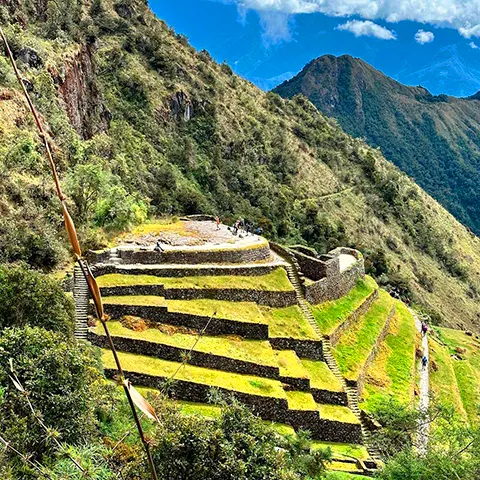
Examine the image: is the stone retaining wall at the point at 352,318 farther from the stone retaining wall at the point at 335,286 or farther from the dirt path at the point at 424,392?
the dirt path at the point at 424,392

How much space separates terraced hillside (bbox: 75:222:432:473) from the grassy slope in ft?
20.5

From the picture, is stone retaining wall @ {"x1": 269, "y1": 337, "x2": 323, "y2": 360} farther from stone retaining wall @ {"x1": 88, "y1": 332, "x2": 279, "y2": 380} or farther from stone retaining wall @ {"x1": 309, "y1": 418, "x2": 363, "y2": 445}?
stone retaining wall @ {"x1": 309, "y1": 418, "x2": 363, "y2": 445}

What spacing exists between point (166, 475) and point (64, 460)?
159 centimetres

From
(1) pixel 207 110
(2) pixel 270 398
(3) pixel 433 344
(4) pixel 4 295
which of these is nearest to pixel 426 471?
(2) pixel 270 398

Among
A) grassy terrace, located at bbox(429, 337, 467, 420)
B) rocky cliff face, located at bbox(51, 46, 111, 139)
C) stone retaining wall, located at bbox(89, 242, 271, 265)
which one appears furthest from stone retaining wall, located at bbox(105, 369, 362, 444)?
rocky cliff face, located at bbox(51, 46, 111, 139)

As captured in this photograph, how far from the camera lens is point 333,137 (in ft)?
316

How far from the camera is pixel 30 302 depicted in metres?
13.6

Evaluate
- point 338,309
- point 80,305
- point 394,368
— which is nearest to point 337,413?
point 394,368

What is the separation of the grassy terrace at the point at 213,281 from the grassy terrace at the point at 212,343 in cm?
247

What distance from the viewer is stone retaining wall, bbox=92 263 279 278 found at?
22.6m

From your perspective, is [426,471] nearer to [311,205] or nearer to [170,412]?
[170,412]

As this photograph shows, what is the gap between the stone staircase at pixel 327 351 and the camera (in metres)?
20.6

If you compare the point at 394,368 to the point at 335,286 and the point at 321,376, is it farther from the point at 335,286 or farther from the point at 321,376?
the point at 321,376

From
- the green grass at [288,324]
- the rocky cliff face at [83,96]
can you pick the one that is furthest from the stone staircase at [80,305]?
the rocky cliff face at [83,96]
